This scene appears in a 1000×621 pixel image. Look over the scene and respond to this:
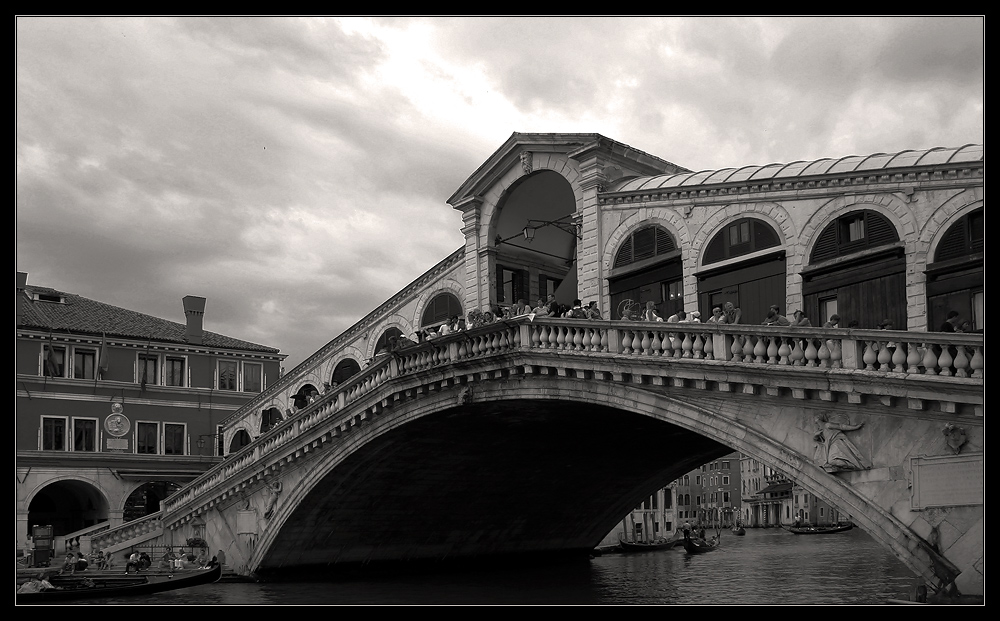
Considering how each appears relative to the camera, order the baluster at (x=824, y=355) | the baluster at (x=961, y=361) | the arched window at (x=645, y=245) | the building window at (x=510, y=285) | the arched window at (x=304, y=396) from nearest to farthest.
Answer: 1. the baluster at (x=961, y=361)
2. the baluster at (x=824, y=355)
3. the arched window at (x=645, y=245)
4. the building window at (x=510, y=285)
5. the arched window at (x=304, y=396)

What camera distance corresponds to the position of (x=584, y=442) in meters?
28.0

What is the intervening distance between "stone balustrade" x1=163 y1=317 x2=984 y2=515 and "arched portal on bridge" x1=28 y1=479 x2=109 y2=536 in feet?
39.4

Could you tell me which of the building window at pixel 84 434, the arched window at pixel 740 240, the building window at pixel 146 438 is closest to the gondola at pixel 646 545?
the building window at pixel 146 438

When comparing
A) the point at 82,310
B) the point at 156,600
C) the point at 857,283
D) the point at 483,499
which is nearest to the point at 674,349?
the point at 857,283

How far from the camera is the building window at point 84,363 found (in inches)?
1358

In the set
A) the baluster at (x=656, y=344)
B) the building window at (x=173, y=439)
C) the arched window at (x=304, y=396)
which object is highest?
the baluster at (x=656, y=344)

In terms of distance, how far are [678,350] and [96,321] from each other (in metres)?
24.8

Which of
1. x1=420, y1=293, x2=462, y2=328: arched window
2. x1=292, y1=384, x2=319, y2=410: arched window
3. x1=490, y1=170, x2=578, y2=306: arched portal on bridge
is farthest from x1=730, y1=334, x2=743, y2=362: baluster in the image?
x1=292, y1=384, x2=319, y2=410: arched window

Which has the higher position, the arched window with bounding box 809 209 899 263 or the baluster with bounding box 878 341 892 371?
the arched window with bounding box 809 209 899 263

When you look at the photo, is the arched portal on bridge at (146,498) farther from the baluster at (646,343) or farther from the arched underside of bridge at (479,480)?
the baluster at (646,343)

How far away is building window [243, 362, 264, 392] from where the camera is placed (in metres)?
38.4

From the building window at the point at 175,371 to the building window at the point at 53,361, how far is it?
11.2ft

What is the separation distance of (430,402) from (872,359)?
35.9 feet

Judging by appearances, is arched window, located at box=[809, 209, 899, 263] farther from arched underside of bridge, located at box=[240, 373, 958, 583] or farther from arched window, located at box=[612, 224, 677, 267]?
arched underside of bridge, located at box=[240, 373, 958, 583]
